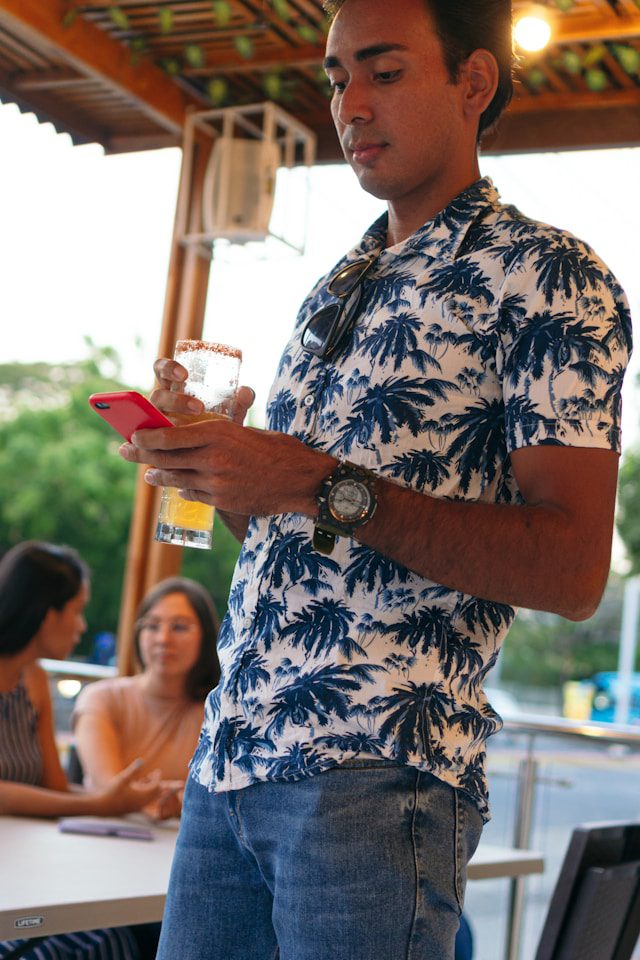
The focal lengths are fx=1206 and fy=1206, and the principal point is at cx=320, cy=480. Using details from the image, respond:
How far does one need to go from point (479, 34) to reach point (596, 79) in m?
2.93

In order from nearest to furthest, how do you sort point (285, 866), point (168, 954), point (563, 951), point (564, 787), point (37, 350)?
point (285, 866), point (168, 954), point (563, 951), point (564, 787), point (37, 350)

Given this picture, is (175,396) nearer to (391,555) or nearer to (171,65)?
(391,555)

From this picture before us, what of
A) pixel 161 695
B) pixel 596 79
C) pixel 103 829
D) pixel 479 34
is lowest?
pixel 103 829

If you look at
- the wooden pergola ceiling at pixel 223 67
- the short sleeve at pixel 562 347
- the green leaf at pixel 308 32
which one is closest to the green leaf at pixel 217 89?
the wooden pergola ceiling at pixel 223 67

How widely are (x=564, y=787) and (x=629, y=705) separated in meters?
1.74

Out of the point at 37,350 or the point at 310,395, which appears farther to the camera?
the point at 37,350

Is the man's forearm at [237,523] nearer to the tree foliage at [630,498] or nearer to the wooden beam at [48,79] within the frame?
the wooden beam at [48,79]

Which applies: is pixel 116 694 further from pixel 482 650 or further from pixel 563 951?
pixel 482 650

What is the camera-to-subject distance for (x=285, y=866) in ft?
3.39

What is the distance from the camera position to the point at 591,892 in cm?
183

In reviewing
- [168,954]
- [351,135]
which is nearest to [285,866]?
[168,954]

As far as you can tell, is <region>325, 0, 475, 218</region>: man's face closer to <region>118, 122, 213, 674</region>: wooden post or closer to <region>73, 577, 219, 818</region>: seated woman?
<region>73, 577, 219, 818</region>: seated woman

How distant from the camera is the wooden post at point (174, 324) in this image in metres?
4.49

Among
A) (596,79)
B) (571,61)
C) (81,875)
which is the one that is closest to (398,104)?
(81,875)
